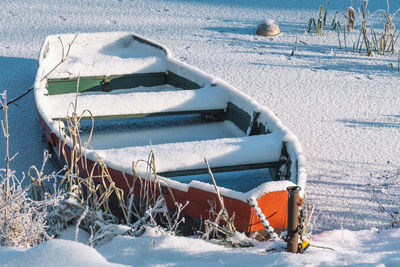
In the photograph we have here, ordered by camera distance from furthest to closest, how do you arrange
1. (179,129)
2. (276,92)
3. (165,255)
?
(276,92) → (179,129) → (165,255)

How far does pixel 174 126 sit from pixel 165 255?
1.98 m

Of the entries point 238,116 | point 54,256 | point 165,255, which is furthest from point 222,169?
point 54,256

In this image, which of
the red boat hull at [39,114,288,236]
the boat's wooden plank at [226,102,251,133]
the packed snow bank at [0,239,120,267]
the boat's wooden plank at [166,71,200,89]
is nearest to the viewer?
the packed snow bank at [0,239,120,267]

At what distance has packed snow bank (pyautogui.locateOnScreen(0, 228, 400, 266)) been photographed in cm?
152

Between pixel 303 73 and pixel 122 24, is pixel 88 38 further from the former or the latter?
pixel 303 73

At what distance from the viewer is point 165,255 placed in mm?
1746

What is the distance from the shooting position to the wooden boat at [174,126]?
234cm

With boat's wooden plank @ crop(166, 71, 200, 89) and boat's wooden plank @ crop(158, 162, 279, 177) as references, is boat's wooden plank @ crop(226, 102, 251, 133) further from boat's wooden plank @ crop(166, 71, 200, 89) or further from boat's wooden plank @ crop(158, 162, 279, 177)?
boat's wooden plank @ crop(158, 162, 279, 177)

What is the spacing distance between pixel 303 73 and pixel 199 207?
271 cm

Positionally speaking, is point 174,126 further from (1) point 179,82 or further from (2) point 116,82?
(2) point 116,82

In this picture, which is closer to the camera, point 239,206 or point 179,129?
point 239,206

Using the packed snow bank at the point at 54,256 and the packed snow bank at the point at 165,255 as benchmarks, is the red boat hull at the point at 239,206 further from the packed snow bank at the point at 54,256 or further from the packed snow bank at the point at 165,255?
the packed snow bank at the point at 54,256

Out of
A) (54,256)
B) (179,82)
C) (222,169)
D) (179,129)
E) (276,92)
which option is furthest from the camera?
(276,92)

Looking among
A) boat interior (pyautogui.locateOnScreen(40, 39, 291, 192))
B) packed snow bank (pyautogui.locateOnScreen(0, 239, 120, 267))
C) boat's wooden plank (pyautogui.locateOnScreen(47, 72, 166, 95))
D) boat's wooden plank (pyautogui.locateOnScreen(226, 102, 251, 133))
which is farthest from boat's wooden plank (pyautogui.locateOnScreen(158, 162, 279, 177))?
boat's wooden plank (pyautogui.locateOnScreen(47, 72, 166, 95))
